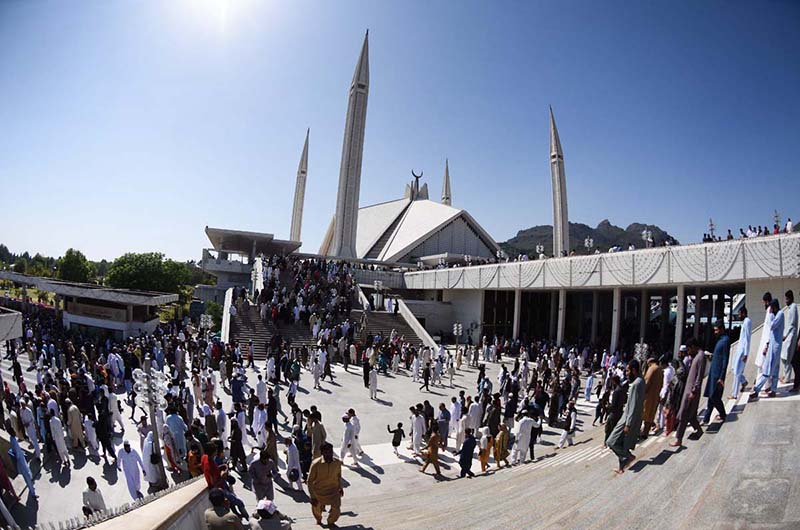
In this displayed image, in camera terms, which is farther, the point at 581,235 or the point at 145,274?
the point at 581,235

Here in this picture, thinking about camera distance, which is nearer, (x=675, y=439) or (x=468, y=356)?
(x=675, y=439)

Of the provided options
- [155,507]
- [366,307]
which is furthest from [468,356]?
[155,507]

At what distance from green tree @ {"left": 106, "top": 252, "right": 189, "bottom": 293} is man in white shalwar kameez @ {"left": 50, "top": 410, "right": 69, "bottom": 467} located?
133ft

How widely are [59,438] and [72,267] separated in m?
51.5

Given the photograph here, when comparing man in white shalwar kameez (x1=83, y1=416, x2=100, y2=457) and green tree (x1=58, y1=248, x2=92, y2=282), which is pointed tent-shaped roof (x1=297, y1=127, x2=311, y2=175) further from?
man in white shalwar kameez (x1=83, y1=416, x2=100, y2=457)

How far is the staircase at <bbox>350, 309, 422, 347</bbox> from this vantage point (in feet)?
63.1

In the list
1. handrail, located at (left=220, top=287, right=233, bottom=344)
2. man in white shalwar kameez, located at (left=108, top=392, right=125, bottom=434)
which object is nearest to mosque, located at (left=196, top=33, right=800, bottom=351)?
handrail, located at (left=220, top=287, right=233, bottom=344)

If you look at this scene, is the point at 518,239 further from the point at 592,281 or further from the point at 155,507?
the point at 155,507

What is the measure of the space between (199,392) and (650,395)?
8.39m

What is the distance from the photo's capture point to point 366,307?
21.0 metres

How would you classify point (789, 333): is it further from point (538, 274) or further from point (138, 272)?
point (138, 272)

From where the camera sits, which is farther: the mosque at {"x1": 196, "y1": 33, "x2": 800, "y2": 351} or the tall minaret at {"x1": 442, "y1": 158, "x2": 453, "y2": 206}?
the tall minaret at {"x1": 442, "y1": 158, "x2": 453, "y2": 206}

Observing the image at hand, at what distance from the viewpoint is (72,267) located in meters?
49.9

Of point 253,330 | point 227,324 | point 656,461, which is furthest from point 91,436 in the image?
point 253,330
